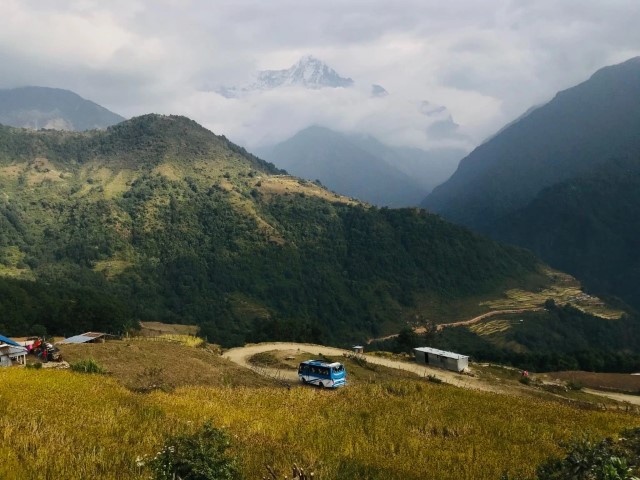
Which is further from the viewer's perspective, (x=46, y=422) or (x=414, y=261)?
(x=414, y=261)

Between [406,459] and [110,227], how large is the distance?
17179cm

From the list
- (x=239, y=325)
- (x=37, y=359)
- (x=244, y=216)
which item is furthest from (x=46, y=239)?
(x=37, y=359)

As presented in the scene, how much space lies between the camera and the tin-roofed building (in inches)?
2223

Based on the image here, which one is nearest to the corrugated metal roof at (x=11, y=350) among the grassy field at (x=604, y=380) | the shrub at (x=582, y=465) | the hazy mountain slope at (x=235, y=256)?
the shrub at (x=582, y=465)

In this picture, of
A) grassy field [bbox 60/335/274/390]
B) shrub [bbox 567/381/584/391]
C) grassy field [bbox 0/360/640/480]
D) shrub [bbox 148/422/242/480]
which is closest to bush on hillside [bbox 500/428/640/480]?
grassy field [bbox 0/360/640/480]

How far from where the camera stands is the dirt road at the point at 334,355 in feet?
157

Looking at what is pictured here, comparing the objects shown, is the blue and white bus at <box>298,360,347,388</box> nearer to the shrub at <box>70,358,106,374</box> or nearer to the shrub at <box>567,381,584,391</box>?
the shrub at <box>70,358,106,374</box>

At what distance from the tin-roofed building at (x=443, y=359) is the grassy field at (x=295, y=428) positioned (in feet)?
117

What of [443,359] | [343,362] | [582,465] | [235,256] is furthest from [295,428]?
[235,256]

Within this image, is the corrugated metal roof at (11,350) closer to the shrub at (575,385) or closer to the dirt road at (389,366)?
the dirt road at (389,366)

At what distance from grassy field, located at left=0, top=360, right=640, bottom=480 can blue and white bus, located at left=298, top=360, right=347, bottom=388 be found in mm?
15974

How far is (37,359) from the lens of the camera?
3519 cm

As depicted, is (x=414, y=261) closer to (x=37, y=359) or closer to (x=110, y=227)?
(x=110, y=227)

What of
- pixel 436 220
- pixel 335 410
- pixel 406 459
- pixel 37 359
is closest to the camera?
pixel 406 459
